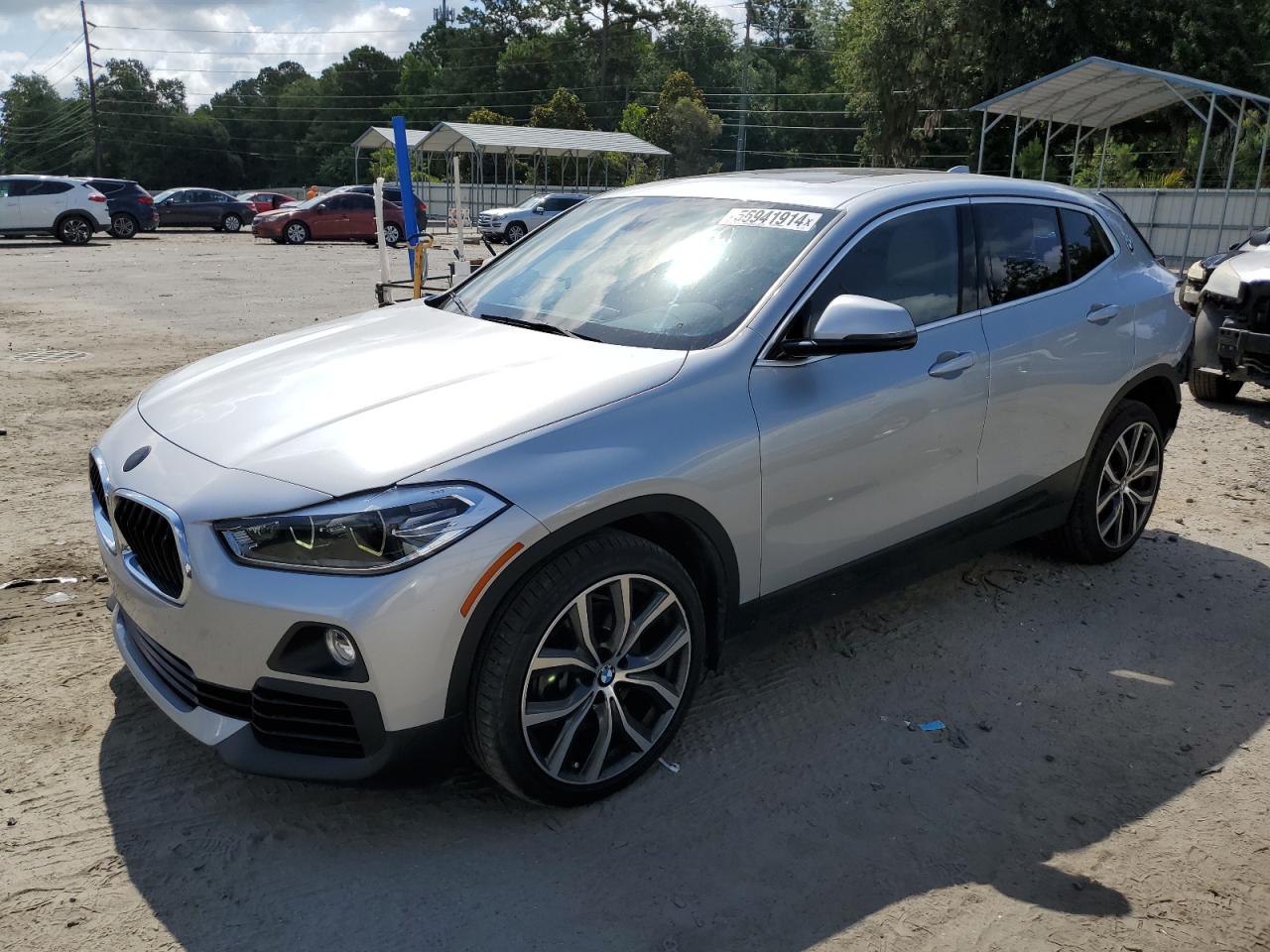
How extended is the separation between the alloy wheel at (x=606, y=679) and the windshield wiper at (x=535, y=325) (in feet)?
3.05

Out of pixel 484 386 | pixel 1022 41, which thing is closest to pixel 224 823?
pixel 484 386

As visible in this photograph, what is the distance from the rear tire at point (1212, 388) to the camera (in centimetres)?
862

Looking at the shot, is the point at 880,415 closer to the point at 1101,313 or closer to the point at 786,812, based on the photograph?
the point at 786,812

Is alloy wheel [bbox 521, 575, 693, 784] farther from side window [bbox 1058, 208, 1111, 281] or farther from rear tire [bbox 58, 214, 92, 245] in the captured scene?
rear tire [bbox 58, 214, 92, 245]

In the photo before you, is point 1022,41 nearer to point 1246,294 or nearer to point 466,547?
point 1246,294

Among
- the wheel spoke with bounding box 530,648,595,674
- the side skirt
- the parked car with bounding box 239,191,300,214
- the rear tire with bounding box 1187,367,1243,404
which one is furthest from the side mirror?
the parked car with bounding box 239,191,300,214

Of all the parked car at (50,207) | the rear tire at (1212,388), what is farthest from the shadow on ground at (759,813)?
the parked car at (50,207)

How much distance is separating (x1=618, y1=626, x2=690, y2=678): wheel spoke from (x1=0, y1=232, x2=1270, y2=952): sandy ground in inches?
14.8

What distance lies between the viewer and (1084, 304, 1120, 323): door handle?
4445mm

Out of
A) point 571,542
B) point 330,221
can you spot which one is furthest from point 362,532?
point 330,221

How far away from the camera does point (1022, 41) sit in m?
36.3

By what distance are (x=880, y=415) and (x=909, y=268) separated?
65cm

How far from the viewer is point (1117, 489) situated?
4.90m

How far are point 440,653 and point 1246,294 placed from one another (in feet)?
24.1
